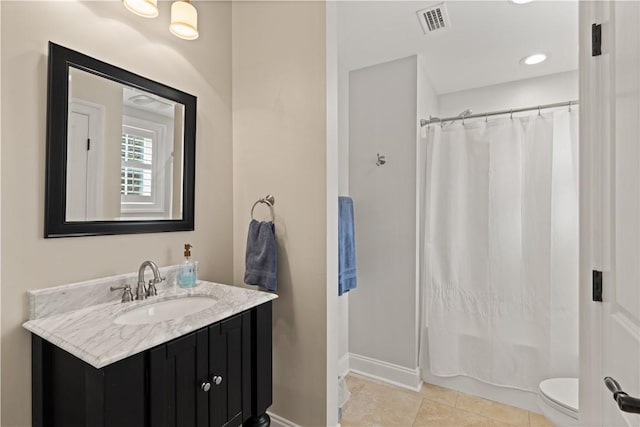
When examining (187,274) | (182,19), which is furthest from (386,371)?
(182,19)

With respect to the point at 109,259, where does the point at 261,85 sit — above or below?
above

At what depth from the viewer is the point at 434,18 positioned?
187 centimetres

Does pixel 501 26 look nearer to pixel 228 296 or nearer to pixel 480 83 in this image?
pixel 480 83

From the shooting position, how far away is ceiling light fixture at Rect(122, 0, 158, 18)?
1.25m

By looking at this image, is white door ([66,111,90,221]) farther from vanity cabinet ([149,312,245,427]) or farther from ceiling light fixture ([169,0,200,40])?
vanity cabinet ([149,312,245,427])

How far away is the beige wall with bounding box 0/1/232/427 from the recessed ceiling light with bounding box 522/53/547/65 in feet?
7.00

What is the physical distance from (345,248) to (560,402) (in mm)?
1353

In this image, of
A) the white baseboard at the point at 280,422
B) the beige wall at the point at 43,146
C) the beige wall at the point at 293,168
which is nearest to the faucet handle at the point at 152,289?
the beige wall at the point at 43,146

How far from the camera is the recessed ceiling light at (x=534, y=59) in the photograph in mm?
2291

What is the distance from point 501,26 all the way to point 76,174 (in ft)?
8.12

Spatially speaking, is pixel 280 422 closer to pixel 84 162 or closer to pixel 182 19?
pixel 84 162

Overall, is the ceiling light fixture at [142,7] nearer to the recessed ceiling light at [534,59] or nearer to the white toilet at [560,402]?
the recessed ceiling light at [534,59]

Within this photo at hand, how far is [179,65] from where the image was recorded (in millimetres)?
1610

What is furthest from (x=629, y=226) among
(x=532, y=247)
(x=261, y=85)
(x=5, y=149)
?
(x=5, y=149)
